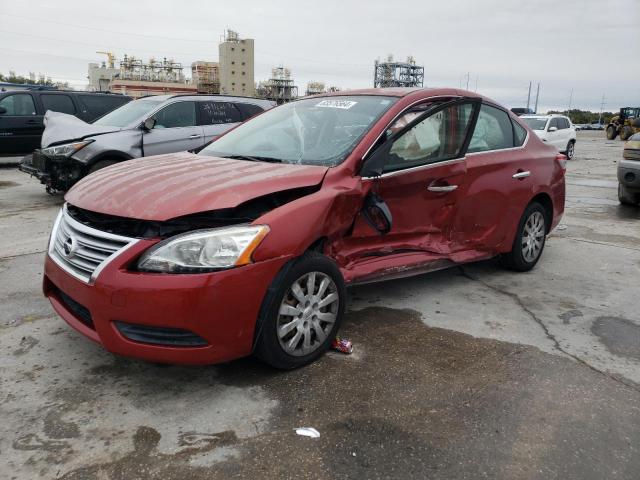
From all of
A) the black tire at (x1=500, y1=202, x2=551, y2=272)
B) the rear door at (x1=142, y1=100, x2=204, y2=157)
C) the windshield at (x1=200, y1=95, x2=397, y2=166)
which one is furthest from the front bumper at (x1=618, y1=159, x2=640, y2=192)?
the rear door at (x1=142, y1=100, x2=204, y2=157)

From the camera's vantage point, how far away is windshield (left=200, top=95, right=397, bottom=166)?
3443mm

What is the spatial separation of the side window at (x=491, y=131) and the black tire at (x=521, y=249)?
0.65 m

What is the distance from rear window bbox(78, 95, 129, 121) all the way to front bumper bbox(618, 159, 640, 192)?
35.3 ft

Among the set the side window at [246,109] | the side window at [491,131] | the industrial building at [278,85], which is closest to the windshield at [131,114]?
the side window at [246,109]

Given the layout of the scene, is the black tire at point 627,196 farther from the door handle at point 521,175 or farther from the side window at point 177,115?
the side window at point 177,115

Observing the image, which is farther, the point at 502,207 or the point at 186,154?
the point at 502,207

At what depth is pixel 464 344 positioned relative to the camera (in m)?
3.42

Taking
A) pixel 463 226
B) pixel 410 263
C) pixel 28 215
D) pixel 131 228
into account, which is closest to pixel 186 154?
pixel 131 228

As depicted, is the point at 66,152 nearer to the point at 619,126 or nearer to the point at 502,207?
the point at 502,207

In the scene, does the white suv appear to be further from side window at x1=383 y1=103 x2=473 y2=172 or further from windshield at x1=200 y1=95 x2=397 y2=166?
windshield at x1=200 y1=95 x2=397 y2=166

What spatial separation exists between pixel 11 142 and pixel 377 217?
37.3ft

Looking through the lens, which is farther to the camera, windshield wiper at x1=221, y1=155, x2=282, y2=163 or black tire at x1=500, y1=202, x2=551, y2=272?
black tire at x1=500, y1=202, x2=551, y2=272

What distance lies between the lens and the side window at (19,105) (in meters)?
11.7

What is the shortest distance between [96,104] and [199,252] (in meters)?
11.3
